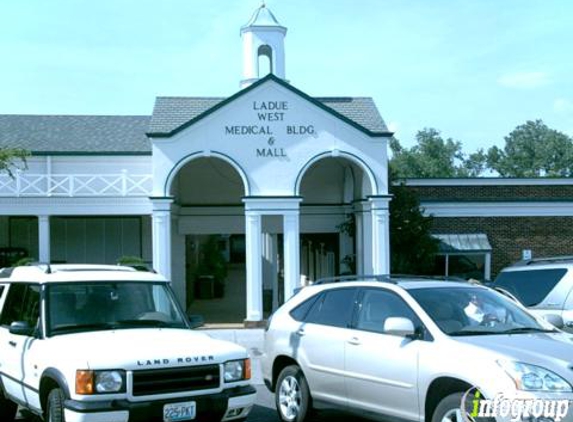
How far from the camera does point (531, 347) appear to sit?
21.8 ft

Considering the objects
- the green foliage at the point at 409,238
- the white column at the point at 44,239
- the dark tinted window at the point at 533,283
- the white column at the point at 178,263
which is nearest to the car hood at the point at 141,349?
the dark tinted window at the point at 533,283

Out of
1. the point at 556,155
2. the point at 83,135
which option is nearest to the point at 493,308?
the point at 83,135

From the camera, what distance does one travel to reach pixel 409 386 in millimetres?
7102

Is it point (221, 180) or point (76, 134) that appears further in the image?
point (76, 134)

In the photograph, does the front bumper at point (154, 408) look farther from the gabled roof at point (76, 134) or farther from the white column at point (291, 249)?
the gabled roof at point (76, 134)

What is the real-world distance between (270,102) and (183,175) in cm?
575

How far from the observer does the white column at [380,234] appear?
21781 millimetres

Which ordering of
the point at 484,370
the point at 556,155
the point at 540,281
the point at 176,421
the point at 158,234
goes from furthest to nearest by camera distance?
the point at 556,155
the point at 158,234
the point at 540,281
the point at 176,421
the point at 484,370

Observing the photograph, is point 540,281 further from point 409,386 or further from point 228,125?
point 228,125

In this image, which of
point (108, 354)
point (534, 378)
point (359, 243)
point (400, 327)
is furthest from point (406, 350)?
point (359, 243)

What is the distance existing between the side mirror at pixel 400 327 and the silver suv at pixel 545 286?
10.7ft

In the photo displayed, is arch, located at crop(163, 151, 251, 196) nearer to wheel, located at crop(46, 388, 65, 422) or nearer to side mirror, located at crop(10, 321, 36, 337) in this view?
side mirror, located at crop(10, 321, 36, 337)

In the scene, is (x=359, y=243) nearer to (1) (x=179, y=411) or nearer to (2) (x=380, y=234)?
(2) (x=380, y=234)

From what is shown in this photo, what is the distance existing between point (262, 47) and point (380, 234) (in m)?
8.53
